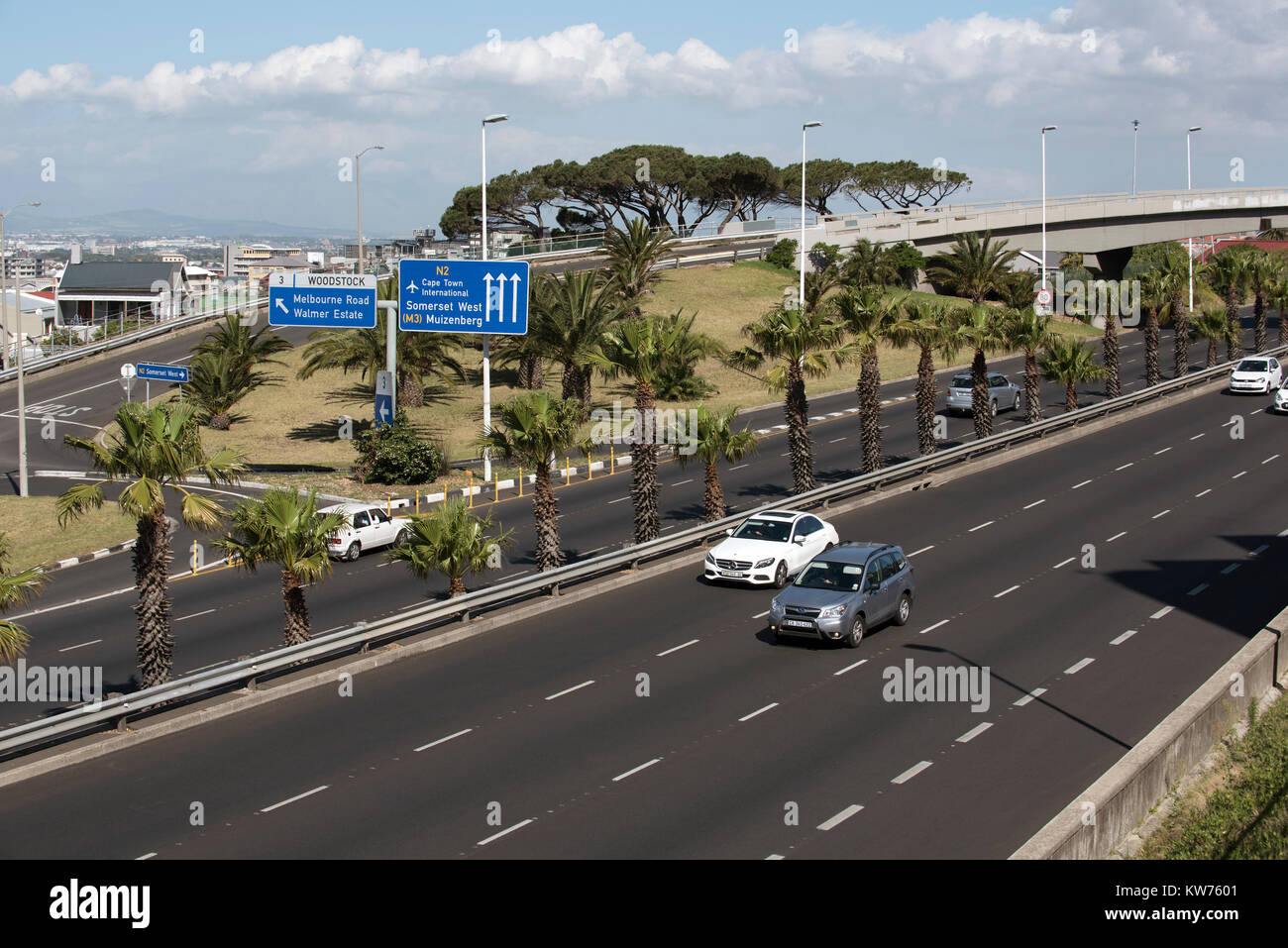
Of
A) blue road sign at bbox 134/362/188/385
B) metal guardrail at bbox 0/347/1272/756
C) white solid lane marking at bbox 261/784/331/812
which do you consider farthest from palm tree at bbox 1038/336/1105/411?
white solid lane marking at bbox 261/784/331/812

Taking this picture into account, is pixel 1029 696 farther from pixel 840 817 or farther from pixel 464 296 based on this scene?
pixel 464 296

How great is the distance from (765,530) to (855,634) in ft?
19.3

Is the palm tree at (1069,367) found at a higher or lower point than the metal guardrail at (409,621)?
higher

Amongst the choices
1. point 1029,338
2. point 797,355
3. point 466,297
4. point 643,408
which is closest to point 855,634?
point 643,408

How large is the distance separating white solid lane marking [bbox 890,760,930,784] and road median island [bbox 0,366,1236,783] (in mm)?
9517

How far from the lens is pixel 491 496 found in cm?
3853

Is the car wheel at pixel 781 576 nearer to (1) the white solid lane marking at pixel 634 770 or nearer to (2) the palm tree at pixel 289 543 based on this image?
(2) the palm tree at pixel 289 543

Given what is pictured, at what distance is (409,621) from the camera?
22.0 meters

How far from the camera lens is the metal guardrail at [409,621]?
17422 mm

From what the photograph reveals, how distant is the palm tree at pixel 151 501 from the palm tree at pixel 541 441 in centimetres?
694

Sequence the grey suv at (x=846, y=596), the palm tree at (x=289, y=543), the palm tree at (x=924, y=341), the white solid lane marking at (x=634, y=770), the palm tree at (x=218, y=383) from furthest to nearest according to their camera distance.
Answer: the palm tree at (x=218, y=383)
the palm tree at (x=924, y=341)
the grey suv at (x=846, y=596)
the palm tree at (x=289, y=543)
the white solid lane marking at (x=634, y=770)

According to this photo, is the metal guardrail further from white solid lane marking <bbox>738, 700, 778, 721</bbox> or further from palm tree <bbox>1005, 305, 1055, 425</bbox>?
white solid lane marking <bbox>738, 700, 778, 721</bbox>

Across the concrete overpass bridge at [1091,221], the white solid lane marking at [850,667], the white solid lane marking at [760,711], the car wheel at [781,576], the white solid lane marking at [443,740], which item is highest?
the concrete overpass bridge at [1091,221]

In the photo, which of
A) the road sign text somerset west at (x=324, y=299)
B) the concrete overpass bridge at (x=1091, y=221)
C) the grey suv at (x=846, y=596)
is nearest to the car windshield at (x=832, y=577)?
the grey suv at (x=846, y=596)
